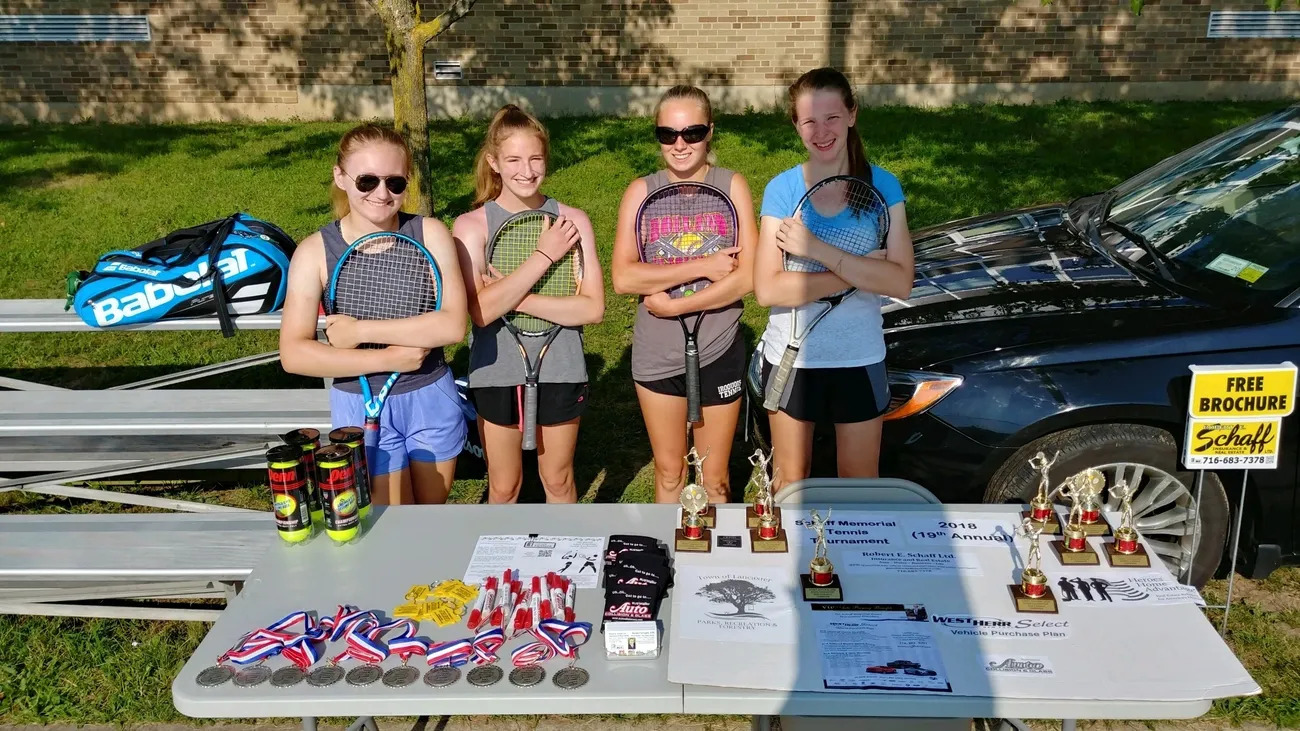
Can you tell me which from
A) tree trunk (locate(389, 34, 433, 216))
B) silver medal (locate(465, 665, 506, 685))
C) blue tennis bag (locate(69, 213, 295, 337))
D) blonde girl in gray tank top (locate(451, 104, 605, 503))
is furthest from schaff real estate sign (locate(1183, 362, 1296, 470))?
tree trunk (locate(389, 34, 433, 216))

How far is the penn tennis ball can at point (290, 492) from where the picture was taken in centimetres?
276

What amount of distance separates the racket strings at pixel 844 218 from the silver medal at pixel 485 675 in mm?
1782

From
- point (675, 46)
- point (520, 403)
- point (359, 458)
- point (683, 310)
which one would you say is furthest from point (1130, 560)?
point (675, 46)

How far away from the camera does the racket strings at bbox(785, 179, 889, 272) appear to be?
3.47 metres

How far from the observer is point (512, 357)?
3678 mm

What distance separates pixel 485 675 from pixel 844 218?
201 cm

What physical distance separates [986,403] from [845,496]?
1.06 meters

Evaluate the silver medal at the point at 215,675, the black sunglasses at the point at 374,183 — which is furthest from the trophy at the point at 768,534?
the black sunglasses at the point at 374,183

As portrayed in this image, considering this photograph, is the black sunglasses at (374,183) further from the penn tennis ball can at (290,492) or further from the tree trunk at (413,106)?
the tree trunk at (413,106)

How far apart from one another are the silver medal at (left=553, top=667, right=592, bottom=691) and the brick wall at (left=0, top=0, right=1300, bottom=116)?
11.8 m

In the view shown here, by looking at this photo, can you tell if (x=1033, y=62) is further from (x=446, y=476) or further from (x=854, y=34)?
(x=446, y=476)

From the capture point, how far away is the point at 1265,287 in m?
3.96

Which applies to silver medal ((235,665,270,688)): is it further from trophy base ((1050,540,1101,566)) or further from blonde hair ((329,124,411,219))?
trophy base ((1050,540,1101,566))

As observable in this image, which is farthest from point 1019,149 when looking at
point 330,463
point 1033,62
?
point 330,463
